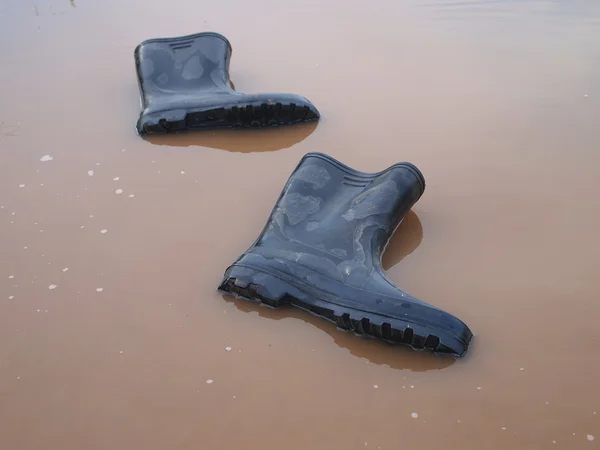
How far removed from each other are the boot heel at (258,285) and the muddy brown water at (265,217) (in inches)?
1.7

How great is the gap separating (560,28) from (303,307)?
2610 mm

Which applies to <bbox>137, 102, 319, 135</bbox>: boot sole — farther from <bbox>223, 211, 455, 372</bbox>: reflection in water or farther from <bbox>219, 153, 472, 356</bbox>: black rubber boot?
<bbox>223, 211, 455, 372</bbox>: reflection in water

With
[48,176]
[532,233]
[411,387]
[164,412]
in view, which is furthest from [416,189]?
[48,176]

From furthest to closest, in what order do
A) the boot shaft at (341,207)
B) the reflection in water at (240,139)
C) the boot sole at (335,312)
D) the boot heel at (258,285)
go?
the reflection in water at (240,139) → the boot shaft at (341,207) → the boot heel at (258,285) → the boot sole at (335,312)

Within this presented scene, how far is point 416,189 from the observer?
95.4 inches

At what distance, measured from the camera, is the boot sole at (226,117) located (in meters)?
2.97

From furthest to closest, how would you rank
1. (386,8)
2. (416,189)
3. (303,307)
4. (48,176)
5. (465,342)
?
(386,8)
(48,176)
(416,189)
(303,307)
(465,342)

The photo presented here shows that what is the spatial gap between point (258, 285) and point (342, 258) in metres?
0.28

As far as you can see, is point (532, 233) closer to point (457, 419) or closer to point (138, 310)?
point (457, 419)

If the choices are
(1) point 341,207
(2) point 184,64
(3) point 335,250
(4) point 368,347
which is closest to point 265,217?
(1) point 341,207

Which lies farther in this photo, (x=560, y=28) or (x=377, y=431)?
(x=560, y=28)

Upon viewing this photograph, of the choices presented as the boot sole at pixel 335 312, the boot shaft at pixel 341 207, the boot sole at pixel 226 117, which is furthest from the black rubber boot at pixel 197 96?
the boot sole at pixel 335 312

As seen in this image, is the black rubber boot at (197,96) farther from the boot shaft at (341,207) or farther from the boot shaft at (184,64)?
the boot shaft at (341,207)

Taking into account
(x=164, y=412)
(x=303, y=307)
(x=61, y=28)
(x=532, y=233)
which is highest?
(x=61, y=28)
